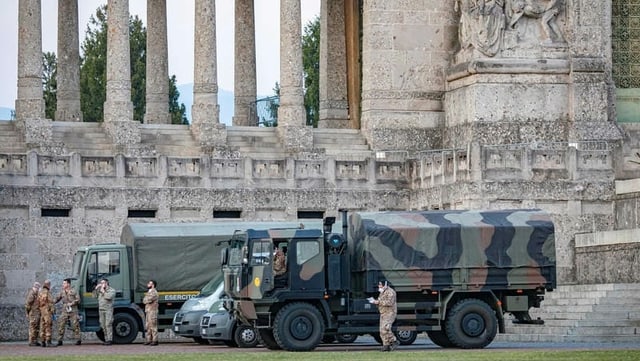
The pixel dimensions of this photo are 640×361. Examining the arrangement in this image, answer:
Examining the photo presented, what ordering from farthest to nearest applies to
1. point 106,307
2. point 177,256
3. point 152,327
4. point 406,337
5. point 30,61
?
point 30,61 < point 177,256 < point 106,307 < point 152,327 < point 406,337

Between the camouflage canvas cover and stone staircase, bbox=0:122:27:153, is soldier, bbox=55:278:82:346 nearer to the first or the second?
the camouflage canvas cover

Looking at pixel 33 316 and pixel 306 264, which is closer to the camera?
pixel 306 264

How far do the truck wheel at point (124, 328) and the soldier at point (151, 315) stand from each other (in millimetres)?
1983

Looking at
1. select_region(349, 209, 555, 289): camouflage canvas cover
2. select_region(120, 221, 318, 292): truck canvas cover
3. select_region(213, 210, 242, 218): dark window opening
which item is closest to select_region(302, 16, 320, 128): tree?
select_region(213, 210, 242, 218): dark window opening

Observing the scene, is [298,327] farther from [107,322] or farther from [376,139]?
[376,139]

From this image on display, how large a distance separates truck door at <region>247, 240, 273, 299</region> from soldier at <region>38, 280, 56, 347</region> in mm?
8375

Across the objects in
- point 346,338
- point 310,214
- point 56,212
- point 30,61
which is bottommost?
point 346,338

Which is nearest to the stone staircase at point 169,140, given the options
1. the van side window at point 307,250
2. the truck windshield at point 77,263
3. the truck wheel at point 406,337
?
the truck windshield at point 77,263

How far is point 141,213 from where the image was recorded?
80.8 m

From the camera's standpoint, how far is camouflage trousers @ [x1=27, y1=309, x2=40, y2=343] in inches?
2687

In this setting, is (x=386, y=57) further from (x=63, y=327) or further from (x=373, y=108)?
(x=63, y=327)

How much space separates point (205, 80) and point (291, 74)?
3.65m

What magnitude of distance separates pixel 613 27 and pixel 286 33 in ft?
45.8

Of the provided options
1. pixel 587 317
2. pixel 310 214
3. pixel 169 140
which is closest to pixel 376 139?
pixel 310 214
